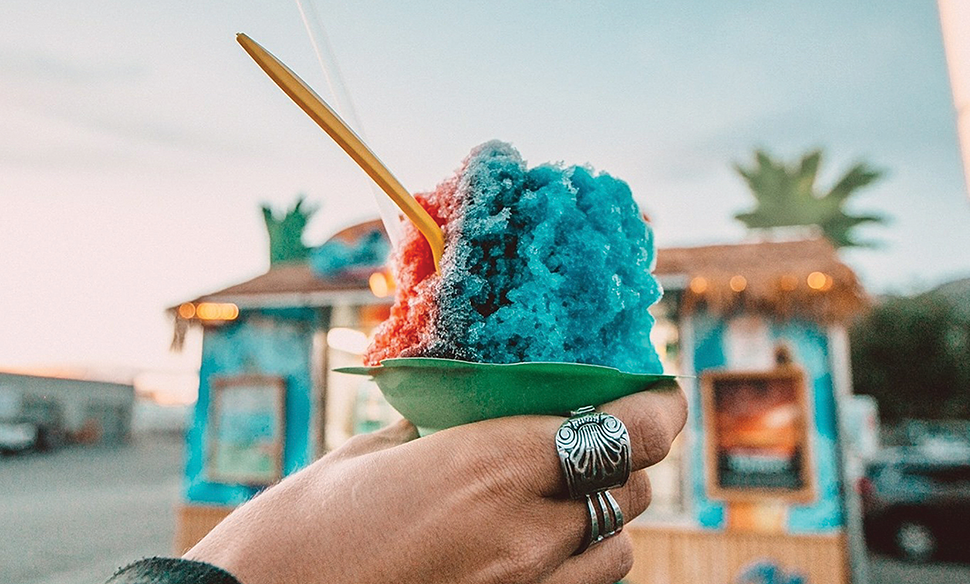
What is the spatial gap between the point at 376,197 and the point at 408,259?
0.14 metres

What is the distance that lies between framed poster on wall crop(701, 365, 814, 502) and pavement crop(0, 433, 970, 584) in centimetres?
499

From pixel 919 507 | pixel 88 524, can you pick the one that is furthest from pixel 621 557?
pixel 88 524

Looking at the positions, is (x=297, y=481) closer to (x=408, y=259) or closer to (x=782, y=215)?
(x=408, y=259)

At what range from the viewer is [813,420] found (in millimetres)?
6059

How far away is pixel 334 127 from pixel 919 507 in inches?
506

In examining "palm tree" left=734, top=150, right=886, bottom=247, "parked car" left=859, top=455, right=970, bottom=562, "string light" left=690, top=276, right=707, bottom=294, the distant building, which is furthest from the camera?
the distant building

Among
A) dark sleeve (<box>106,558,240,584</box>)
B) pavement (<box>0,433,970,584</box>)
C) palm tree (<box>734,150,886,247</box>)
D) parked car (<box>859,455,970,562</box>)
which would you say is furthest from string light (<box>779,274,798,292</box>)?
palm tree (<box>734,150,886,247</box>)

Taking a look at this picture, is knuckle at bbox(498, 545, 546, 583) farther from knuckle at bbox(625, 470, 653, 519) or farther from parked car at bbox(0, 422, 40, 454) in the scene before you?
parked car at bbox(0, 422, 40, 454)

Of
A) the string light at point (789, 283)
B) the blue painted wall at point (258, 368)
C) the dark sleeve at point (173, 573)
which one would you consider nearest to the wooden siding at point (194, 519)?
the blue painted wall at point (258, 368)

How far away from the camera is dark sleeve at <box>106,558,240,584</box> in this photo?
0.82 meters

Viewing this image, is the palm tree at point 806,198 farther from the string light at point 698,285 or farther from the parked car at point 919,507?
the string light at point 698,285

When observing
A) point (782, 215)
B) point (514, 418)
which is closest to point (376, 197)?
point (514, 418)

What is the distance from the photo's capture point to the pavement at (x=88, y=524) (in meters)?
9.14

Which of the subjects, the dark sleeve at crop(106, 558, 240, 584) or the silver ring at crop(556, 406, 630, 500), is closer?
the dark sleeve at crop(106, 558, 240, 584)
